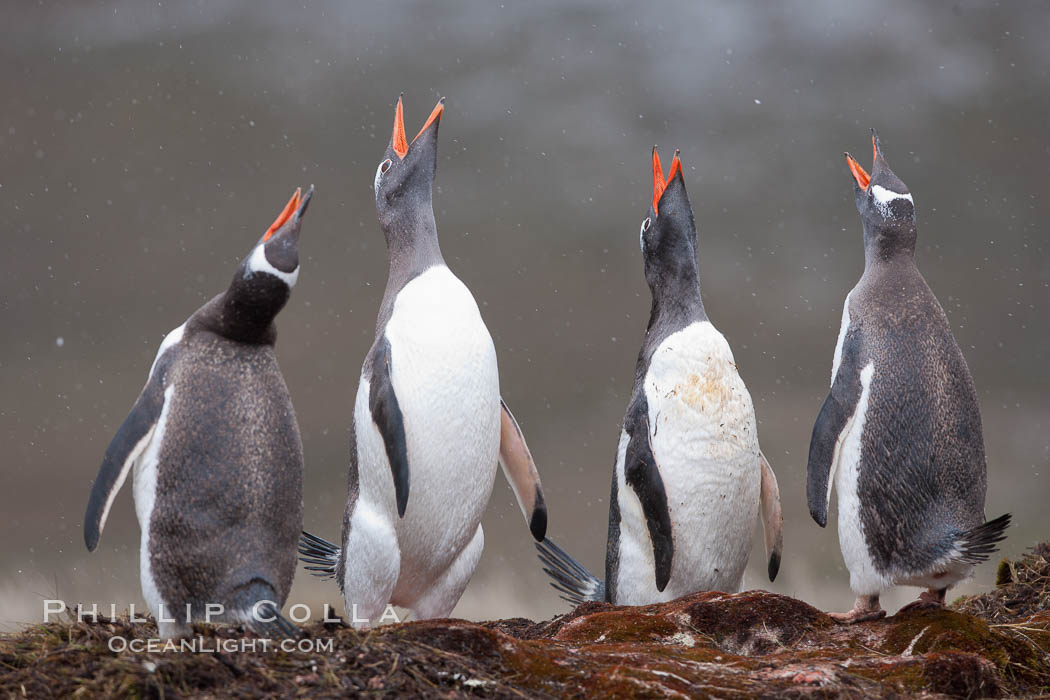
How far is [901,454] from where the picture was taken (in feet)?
16.9

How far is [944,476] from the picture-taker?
5133mm

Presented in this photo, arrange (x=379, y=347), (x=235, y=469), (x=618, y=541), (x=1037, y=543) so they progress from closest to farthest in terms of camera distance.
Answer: (x=235, y=469) < (x=379, y=347) < (x=618, y=541) < (x=1037, y=543)

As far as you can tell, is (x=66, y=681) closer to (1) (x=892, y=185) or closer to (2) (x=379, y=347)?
(2) (x=379, y=347)

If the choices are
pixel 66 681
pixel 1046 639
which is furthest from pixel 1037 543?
pixel 66 681

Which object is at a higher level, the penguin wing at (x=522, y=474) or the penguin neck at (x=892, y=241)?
the penguin neck at (x=892, y=241)

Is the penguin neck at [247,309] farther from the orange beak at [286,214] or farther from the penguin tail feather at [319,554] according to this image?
the penguin tail feather at [319,554]

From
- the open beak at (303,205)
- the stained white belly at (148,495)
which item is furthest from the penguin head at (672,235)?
the stained white belly at (148,495)

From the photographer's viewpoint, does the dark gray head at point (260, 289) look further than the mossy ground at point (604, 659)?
Yes

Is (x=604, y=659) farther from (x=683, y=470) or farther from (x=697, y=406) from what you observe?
(x=697, y=406)

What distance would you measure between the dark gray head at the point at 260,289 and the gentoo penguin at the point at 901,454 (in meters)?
2.87

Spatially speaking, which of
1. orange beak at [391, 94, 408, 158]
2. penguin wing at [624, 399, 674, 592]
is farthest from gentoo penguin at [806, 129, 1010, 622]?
orange beak at [391, 94, 408, 158]

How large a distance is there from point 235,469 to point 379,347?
58.5 inches

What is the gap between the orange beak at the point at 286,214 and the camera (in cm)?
444

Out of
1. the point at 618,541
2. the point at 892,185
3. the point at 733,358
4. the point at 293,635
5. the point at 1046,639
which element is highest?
the point at 892,185
